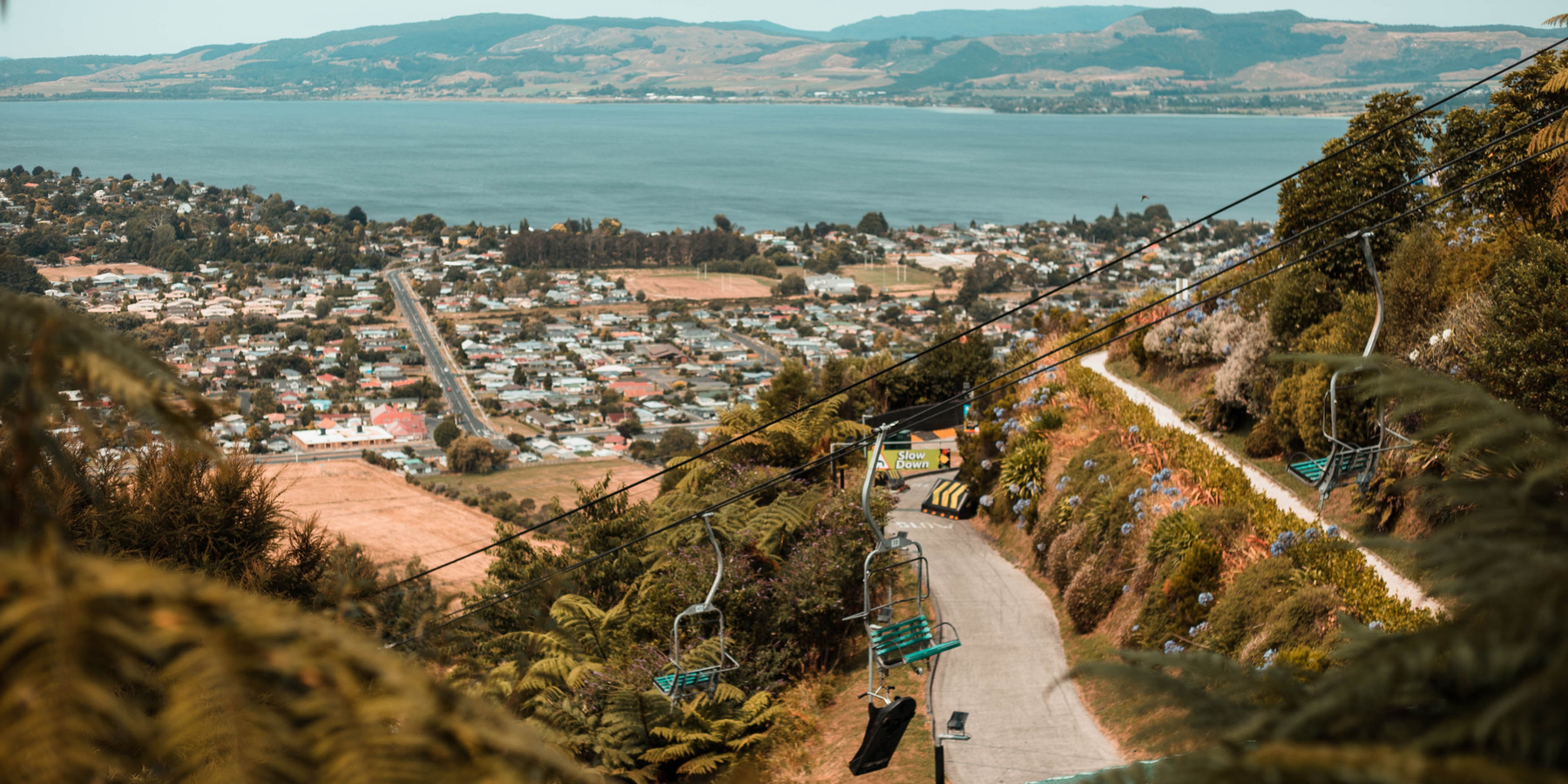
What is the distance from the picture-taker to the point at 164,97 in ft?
573

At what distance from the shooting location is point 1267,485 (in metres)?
11.0

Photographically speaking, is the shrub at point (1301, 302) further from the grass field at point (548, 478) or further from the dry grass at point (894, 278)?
the dry grass at point (894, 278)

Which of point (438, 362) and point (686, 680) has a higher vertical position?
point (686, 680)

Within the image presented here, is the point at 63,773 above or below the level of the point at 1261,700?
above

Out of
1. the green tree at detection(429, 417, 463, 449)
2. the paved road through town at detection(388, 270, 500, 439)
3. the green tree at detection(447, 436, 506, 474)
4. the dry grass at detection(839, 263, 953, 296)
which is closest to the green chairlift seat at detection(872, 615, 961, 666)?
the green tree at detection(447, 436, 506, 474)

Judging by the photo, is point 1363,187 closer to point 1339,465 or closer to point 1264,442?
point 1264,442

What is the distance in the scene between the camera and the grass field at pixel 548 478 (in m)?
27.7

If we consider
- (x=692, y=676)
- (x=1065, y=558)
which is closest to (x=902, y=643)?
(x=692, y=676)

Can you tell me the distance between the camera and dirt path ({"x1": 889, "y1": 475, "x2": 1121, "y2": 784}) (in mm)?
7906

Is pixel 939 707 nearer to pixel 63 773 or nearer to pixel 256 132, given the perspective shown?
pixel 63 773

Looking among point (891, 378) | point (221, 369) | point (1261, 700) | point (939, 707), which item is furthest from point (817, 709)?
point (221, 369)

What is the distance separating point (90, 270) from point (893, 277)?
46983mm

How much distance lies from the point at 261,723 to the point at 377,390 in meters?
47.1

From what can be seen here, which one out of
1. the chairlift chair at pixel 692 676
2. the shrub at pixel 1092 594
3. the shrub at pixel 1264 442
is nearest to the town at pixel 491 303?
the shrub at pixel 1264 442
